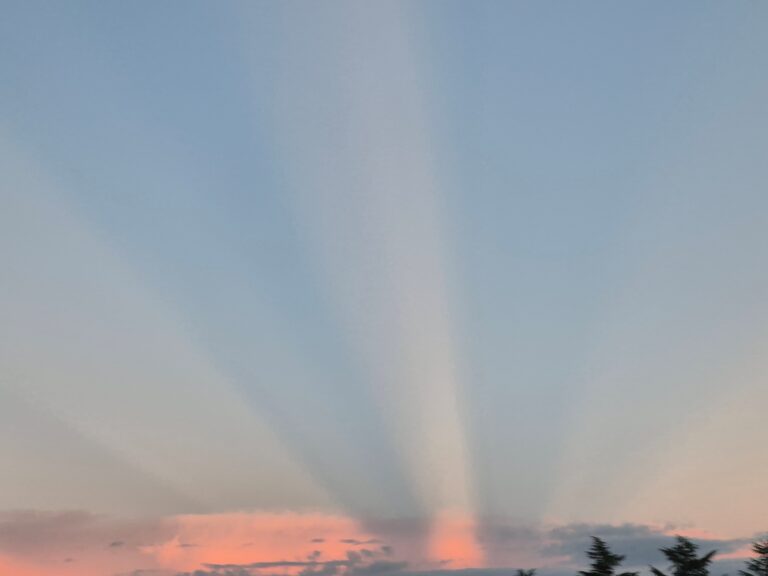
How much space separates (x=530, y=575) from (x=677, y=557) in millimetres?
22323

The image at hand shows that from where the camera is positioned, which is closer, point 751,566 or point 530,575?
point 751,566

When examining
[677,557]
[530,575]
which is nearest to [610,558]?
[677,557]

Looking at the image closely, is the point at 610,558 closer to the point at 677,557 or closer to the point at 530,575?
the point at 677,557

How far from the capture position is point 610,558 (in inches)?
4375

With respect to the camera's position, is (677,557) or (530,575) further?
(530,575)

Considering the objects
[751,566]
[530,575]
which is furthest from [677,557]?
[530,575]

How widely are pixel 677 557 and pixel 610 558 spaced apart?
1165 centimetres

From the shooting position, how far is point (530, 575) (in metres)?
127

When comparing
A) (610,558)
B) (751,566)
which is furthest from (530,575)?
(751,566)

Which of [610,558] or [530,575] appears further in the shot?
[530,575]

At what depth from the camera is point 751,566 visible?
386ft


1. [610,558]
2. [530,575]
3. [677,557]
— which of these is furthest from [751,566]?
[530,575]

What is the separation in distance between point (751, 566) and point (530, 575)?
30.9 meters

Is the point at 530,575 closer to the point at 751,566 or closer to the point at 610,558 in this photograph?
the point at 610,558
